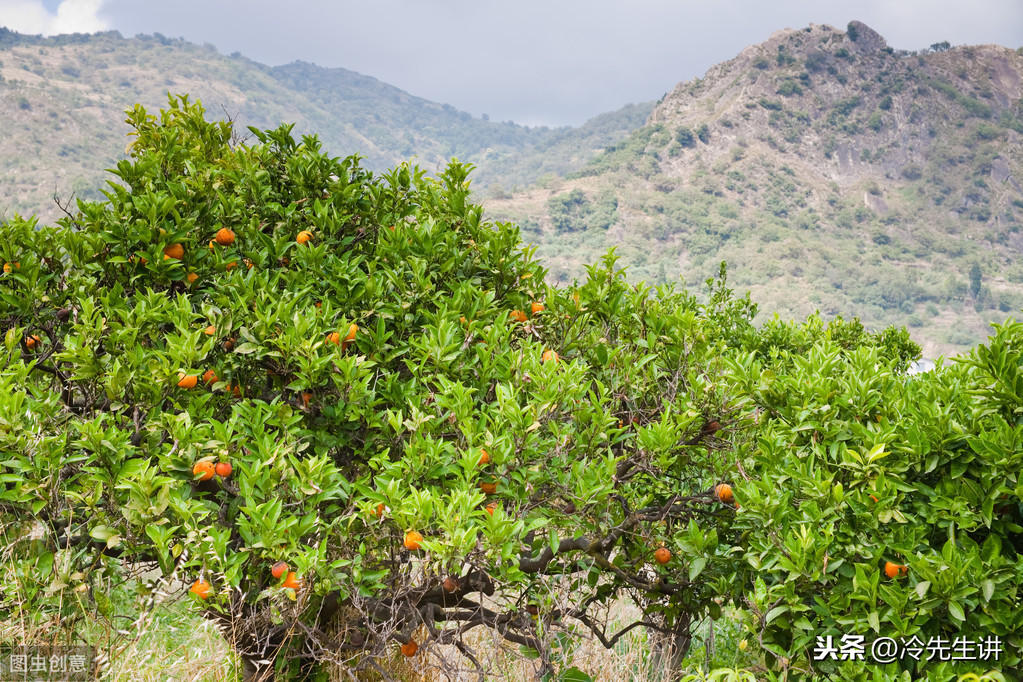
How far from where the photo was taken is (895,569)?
203 cm

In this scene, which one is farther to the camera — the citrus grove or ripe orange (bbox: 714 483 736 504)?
ripe orange (bbox: 714 483 736 504)

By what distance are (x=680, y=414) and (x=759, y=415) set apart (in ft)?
1.06

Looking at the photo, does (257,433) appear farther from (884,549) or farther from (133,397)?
(884,549)

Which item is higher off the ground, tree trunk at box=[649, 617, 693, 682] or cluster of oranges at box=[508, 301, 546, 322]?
cluster of oranges at box=[508, 301, 546, 322]

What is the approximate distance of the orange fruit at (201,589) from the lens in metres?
1.93

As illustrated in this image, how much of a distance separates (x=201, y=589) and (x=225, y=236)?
146 centimetres

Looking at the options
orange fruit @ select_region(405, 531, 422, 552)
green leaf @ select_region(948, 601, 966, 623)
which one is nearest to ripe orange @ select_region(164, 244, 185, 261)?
orange fruit @ select_region(405, 531, 422, 552)

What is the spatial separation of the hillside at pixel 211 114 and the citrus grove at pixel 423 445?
131 ft

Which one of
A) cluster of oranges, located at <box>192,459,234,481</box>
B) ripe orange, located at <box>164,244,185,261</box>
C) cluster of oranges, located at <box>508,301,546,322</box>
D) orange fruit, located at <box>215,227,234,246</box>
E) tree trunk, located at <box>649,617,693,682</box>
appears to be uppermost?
orange fruit, located at <box>215,227,234,246</box>

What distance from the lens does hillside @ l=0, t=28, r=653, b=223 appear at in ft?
189

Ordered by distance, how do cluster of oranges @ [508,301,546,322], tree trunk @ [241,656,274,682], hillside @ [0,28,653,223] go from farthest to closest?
1. hillside @ [0,28,653,223]
2. cluster of oranges @ [508,301,546,322]
3. tree trunk @ [241,656,274,682]

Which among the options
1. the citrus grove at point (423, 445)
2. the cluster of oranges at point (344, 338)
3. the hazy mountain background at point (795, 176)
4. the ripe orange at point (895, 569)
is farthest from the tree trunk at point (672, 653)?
the hazy mountain background at point (795, 176)

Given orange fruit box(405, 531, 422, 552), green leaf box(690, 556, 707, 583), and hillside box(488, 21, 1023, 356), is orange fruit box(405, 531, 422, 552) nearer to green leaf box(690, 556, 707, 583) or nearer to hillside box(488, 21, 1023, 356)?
green leaf box(690, 556, 707, 583)

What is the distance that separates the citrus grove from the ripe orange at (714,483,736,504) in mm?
43
